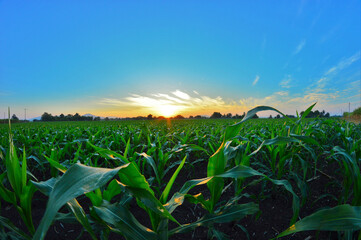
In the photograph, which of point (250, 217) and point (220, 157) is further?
point (250, 217)

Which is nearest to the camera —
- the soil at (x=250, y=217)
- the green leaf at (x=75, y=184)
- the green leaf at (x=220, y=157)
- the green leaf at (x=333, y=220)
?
the green leaf at (x=75, y=184)

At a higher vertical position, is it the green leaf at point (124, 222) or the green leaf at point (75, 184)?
the green leaf at point (75, 184)

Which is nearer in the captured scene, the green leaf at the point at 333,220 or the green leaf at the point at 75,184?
the green leaf at the point at 75,184

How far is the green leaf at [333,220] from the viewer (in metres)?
0.84

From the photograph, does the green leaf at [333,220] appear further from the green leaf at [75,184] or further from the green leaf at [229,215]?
the green leaf at [75,184]

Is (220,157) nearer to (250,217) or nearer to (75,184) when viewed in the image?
(75,184)

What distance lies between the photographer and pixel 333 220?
2.81 feet

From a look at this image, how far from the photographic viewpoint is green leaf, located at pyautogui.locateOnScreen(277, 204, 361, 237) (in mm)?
841

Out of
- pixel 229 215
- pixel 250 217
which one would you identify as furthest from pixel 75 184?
pixel 250 217

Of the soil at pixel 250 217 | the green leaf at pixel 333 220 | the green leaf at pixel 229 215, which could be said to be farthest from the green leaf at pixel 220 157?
the soil at pixel 250 217

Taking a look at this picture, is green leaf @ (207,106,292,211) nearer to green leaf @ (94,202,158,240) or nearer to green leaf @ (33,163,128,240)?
green leaf @ (94,202,158,240)

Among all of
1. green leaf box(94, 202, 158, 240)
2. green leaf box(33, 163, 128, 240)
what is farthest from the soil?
green leaf box(33, 163, 128, 240)

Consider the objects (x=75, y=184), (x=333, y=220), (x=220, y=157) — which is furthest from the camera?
(x=220, y=157)

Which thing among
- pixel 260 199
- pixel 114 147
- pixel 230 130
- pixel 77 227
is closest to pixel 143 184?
pixel 230 130
